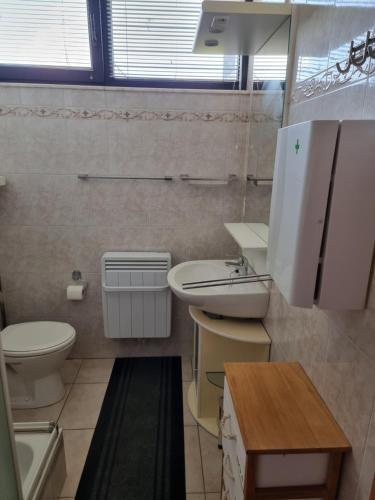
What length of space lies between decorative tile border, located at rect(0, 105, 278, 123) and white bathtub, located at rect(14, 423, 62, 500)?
69.5 inches

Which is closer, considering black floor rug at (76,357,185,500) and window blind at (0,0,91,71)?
black floor rug at (76,357,185,500)

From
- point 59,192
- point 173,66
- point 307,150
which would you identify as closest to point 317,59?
point 307,150

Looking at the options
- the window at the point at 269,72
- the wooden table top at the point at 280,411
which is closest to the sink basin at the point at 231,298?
the wooden table top at the point at 280,411

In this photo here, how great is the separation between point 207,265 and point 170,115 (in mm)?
990

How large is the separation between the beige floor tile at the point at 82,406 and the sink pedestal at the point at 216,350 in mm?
625

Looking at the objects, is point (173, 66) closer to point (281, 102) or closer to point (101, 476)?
point (281, 102)

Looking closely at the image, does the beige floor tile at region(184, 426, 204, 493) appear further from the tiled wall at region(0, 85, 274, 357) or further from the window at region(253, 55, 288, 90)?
the window at region(253, 55, 288, 90)

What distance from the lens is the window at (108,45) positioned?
6.89ft

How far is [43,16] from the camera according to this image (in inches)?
82.8

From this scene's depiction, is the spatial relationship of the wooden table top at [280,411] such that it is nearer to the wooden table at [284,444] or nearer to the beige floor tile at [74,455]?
the wooden table at [284,444]

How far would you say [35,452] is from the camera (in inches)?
59.6

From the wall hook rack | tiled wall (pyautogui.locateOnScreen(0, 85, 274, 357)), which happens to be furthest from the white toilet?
the wall hook rack

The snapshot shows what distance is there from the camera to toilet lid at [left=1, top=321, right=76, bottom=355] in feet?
6.47

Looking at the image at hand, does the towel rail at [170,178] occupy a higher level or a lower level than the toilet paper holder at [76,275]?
higher
